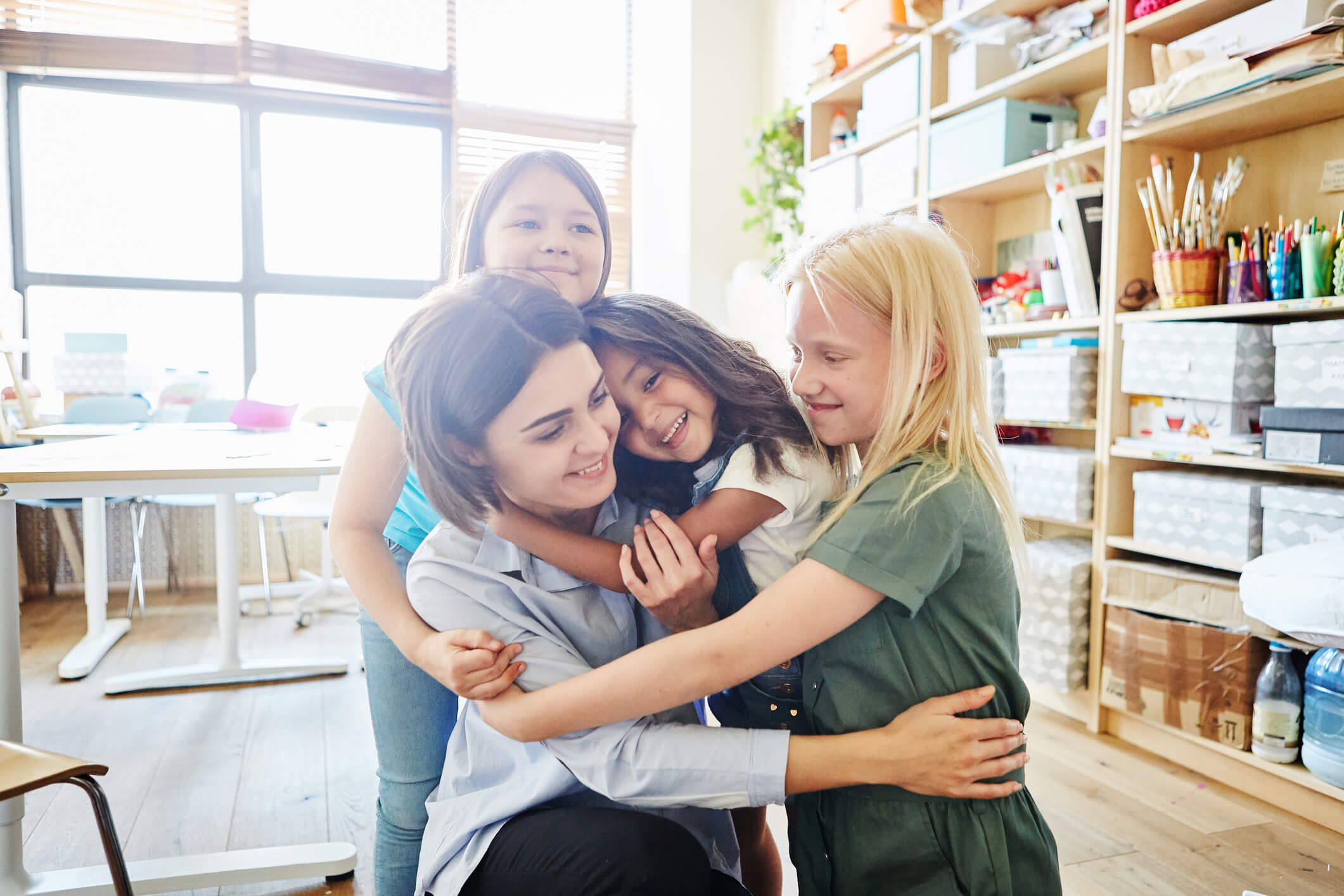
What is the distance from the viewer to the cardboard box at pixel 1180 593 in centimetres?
203

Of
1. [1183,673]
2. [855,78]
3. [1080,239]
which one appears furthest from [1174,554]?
[855,78]

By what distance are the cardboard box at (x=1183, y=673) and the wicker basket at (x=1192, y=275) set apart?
2.59ft

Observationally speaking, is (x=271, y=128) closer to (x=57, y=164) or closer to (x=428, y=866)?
(x=57, y=164)

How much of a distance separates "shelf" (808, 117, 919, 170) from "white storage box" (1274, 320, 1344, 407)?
1382 millimetres

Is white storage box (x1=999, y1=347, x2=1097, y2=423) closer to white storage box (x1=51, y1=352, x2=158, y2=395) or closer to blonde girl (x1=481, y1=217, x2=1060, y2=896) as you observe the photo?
blonde girl (x1=481, y1=217, x2=1060, y2=896)

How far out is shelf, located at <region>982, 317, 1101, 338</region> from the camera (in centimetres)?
238

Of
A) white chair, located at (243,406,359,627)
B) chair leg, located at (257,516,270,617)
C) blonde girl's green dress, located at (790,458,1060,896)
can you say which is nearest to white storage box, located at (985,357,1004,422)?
blonde girl's green dress, located at (790,458,1060,896)

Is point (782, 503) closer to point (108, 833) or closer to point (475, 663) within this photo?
point (475, 663)

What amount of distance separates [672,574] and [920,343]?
14.5 inches

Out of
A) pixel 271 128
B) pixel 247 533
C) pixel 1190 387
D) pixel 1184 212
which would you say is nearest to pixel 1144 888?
pixel 1190 387

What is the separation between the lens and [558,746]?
91cm

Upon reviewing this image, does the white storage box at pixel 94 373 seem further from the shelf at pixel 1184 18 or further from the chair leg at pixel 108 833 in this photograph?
the shelf at pixel 1184 18

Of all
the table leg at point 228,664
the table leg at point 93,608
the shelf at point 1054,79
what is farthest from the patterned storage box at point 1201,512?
the table leg at point 93,608

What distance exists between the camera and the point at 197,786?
Answer: 2150 mm
